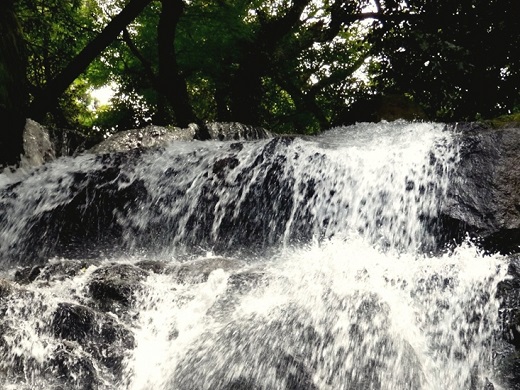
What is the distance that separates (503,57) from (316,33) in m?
7.02

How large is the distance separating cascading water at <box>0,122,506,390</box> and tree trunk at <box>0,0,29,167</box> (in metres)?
1.48

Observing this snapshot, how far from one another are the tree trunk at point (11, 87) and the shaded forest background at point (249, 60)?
0.9 inches

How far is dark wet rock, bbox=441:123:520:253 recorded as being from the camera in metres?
5.23

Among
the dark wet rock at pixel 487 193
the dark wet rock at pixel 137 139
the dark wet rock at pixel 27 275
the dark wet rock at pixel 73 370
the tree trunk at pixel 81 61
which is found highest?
the tree trunk at pixel 81 61

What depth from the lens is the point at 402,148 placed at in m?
6.55

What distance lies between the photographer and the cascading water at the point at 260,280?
3.22 meters

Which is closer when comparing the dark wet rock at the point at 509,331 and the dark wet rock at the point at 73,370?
the dark wet rock at the point at 73,370

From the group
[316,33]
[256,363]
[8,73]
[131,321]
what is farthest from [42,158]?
[316,33]

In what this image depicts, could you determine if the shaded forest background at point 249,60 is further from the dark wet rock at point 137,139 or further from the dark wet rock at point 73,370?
the dark wet rock at point 73,370

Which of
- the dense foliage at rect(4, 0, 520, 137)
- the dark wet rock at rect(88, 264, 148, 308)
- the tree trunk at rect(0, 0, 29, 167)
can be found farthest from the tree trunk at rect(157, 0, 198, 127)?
the dark wet rock at rect(88, 264, 148, 308)

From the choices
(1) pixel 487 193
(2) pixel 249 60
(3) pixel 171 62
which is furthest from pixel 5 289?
(2) pixel 249 60

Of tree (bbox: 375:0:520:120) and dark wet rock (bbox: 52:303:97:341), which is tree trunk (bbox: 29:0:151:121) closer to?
tree (bbox: 375:0:520:120)

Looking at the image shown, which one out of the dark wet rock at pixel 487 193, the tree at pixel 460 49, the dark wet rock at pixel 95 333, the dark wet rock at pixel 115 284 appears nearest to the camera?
the dark wet rock at pixel 95 333

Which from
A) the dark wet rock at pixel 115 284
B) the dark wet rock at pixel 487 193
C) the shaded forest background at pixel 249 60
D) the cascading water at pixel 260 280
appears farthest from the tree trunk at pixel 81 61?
the dark wet rock at pixel 487 193
